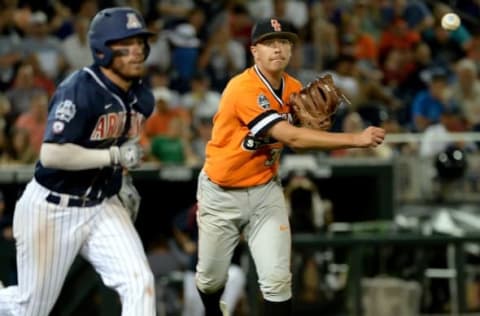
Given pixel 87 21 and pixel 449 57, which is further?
pixel 449 57

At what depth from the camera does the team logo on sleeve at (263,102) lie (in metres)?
5.78

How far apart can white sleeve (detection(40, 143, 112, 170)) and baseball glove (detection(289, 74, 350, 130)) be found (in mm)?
1014

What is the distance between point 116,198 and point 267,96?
98cm

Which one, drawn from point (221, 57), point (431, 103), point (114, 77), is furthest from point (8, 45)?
point (114, 77)

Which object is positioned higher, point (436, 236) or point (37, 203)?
point (37, 203)

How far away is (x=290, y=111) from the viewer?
596 centimetres

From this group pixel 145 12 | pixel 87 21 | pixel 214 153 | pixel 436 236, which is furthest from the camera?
pixel 145 12

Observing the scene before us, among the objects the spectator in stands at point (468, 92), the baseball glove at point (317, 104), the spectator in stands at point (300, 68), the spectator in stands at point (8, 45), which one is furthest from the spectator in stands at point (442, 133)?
the baseball glove at point (317, 104)

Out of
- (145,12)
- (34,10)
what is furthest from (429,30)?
(34,10)

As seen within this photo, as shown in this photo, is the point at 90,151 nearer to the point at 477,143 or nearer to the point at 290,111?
the point at 290,111

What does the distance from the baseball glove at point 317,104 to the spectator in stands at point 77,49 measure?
6.11m

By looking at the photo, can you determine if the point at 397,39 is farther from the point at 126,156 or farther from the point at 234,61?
the point at 126,156

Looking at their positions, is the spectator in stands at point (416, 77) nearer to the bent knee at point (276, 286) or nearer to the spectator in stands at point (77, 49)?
the spectator in stands at point (77, 49)

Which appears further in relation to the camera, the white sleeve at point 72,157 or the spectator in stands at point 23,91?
the spectator in stands at point 23,91
